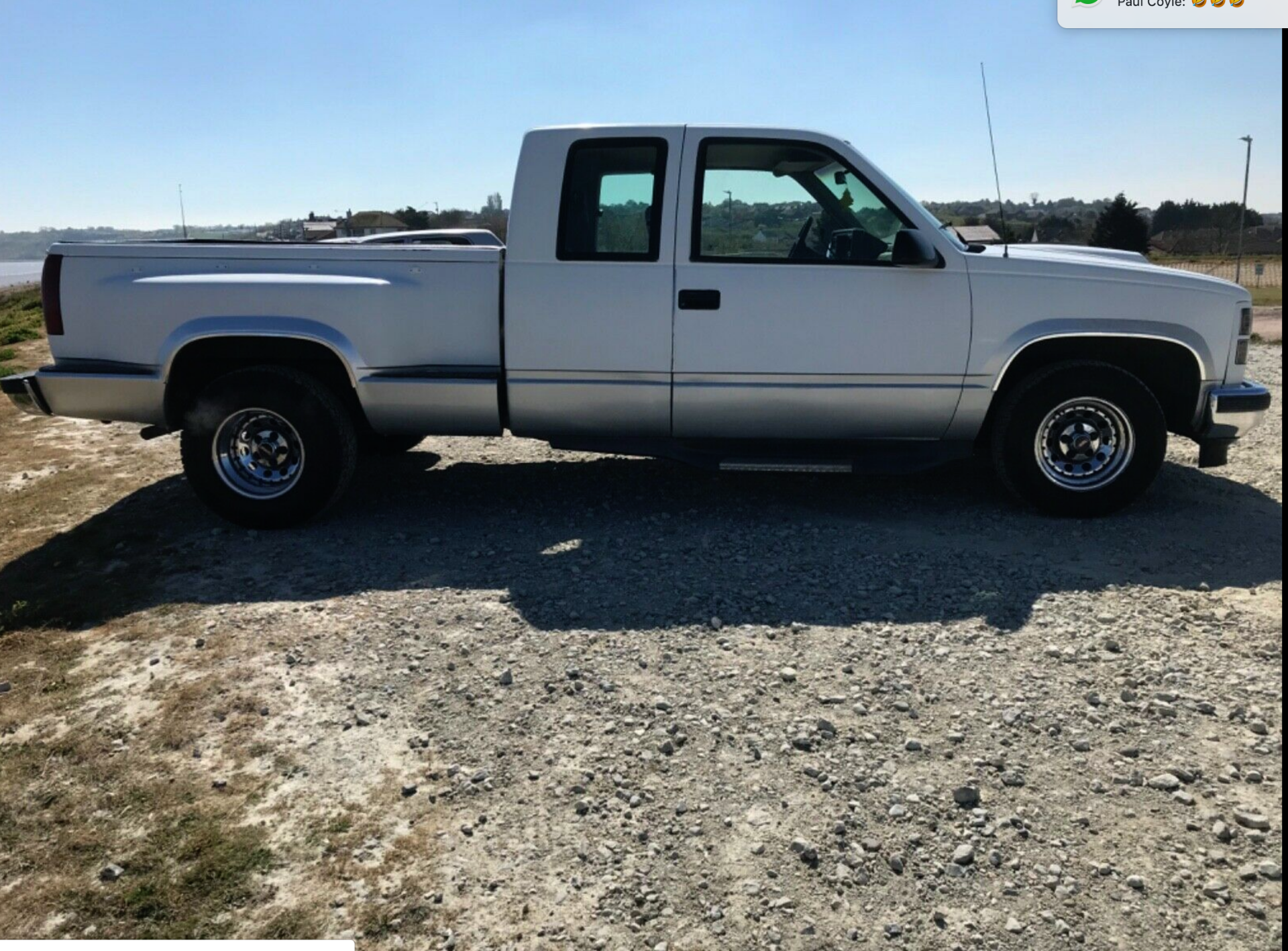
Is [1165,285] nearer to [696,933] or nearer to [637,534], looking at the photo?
[637,534]

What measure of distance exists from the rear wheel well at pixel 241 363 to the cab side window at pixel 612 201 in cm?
148

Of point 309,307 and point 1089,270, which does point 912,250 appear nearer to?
point 1089,270

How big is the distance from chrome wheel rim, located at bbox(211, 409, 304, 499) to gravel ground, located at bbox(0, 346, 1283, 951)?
0.31 metres

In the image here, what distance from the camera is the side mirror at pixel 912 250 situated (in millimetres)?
5117

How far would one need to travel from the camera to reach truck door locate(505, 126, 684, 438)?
5.29m

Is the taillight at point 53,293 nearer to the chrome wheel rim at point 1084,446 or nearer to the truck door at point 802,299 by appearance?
the truck door at point 802,299

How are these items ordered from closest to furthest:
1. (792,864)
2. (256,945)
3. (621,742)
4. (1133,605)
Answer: (256,945)
(792,864)
(621,742)
(1133,605)

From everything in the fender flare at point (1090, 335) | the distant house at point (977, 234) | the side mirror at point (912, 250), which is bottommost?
the fender flare at point (1090, 335)

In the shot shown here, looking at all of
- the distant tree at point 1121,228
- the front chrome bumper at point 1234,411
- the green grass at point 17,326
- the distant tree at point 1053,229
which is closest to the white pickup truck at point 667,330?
the front chrome bumper at point 1234,411

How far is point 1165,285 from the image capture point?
17.6 ft

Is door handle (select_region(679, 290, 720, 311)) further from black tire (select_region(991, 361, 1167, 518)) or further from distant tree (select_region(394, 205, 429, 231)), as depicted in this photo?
distant tree (select_region(394, 205, 429, 231))

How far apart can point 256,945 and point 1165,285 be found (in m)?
5.28

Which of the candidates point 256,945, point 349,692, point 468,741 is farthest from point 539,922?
point 349,692

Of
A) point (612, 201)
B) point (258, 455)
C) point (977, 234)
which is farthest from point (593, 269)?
point (977, 234)
